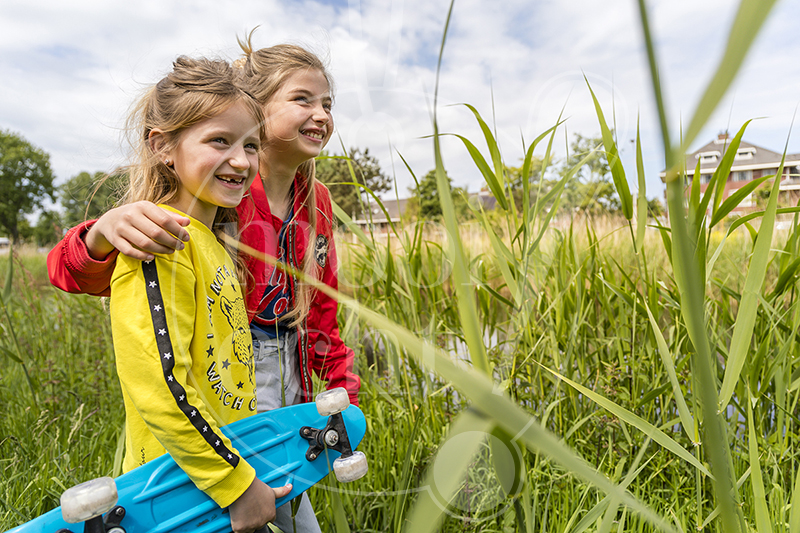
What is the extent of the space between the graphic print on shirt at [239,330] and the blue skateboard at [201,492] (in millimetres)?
101

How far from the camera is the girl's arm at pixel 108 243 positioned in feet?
1.96

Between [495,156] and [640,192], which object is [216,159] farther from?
[640,192]

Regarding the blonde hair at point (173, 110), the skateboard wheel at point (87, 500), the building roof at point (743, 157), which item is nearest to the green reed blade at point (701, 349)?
the skateboard wheel at point (87, 500)

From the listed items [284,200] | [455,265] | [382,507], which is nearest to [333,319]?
[284,200]

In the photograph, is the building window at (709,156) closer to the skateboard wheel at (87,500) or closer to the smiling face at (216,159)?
the smiling face at (216,159)

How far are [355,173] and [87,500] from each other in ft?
3.33

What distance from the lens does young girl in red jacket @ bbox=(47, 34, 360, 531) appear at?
904 mm

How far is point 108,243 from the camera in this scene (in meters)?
0.67

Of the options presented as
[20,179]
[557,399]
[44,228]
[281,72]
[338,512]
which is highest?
[20,179]

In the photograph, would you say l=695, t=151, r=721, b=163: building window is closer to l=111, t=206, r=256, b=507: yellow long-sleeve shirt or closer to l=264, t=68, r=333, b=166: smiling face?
l=264, t=68, r=333, b=166: smiling face

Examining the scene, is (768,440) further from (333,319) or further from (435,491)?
(435,491)

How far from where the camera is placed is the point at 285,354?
3.25 feet

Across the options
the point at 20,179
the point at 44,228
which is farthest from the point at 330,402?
the point at 44,228

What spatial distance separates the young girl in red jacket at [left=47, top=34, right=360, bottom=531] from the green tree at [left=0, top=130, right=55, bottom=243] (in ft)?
77.2
